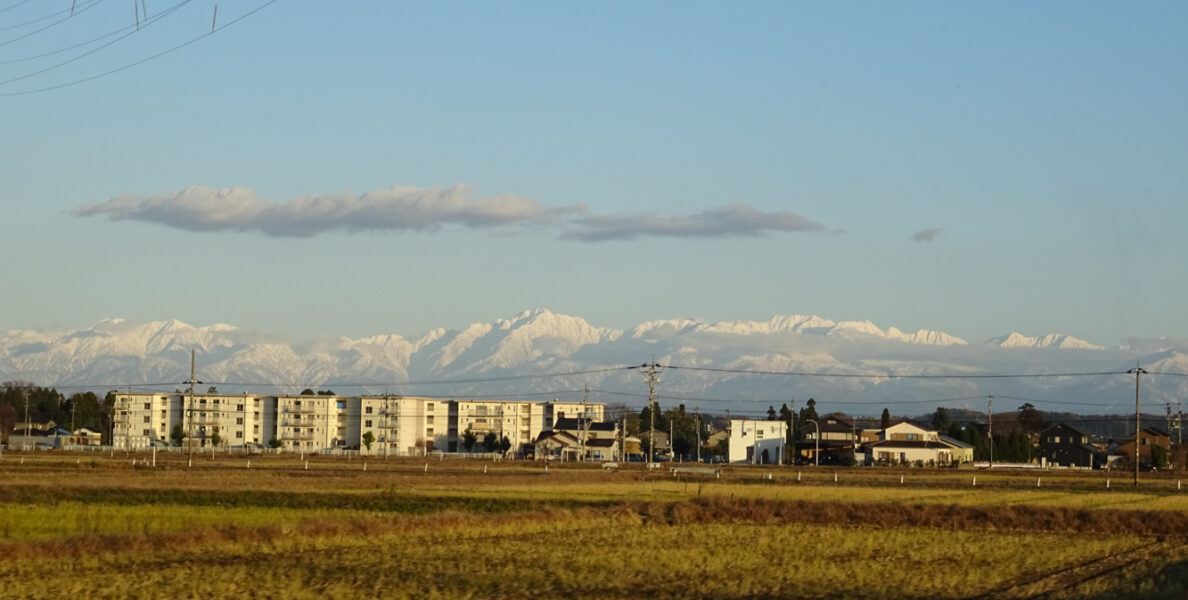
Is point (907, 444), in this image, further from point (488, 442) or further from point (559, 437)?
point (488, 442)

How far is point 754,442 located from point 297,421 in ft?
202

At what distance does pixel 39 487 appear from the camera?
162ft

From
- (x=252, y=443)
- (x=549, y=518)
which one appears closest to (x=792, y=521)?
(x=549, y=518)

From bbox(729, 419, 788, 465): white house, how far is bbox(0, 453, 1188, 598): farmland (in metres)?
87.6

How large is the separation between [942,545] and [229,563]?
58.4 ft

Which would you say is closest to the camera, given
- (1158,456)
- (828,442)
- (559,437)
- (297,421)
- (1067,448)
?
(1158,456)

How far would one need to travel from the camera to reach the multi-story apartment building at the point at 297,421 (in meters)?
166

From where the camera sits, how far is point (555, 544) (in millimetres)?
30766

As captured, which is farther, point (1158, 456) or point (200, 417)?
point (200, 417)

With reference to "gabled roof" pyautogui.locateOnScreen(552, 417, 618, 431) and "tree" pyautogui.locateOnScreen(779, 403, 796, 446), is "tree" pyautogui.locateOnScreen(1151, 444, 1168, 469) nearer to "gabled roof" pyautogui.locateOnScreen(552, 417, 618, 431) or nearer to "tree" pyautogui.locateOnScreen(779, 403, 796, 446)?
"tree" pyautogui.locateOnScreen(779, 403, 796, 446)

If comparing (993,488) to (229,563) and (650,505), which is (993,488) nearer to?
(650,505)

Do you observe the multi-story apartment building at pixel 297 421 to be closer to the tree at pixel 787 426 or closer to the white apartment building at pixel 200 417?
the white apartment building at pixel 200 417

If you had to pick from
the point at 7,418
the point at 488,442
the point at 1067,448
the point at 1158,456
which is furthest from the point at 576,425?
the point at 7,418

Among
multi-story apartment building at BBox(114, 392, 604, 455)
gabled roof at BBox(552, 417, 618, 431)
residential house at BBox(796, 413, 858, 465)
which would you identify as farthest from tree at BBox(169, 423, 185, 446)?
residential house at BBox(796, 413, 858, 465)
